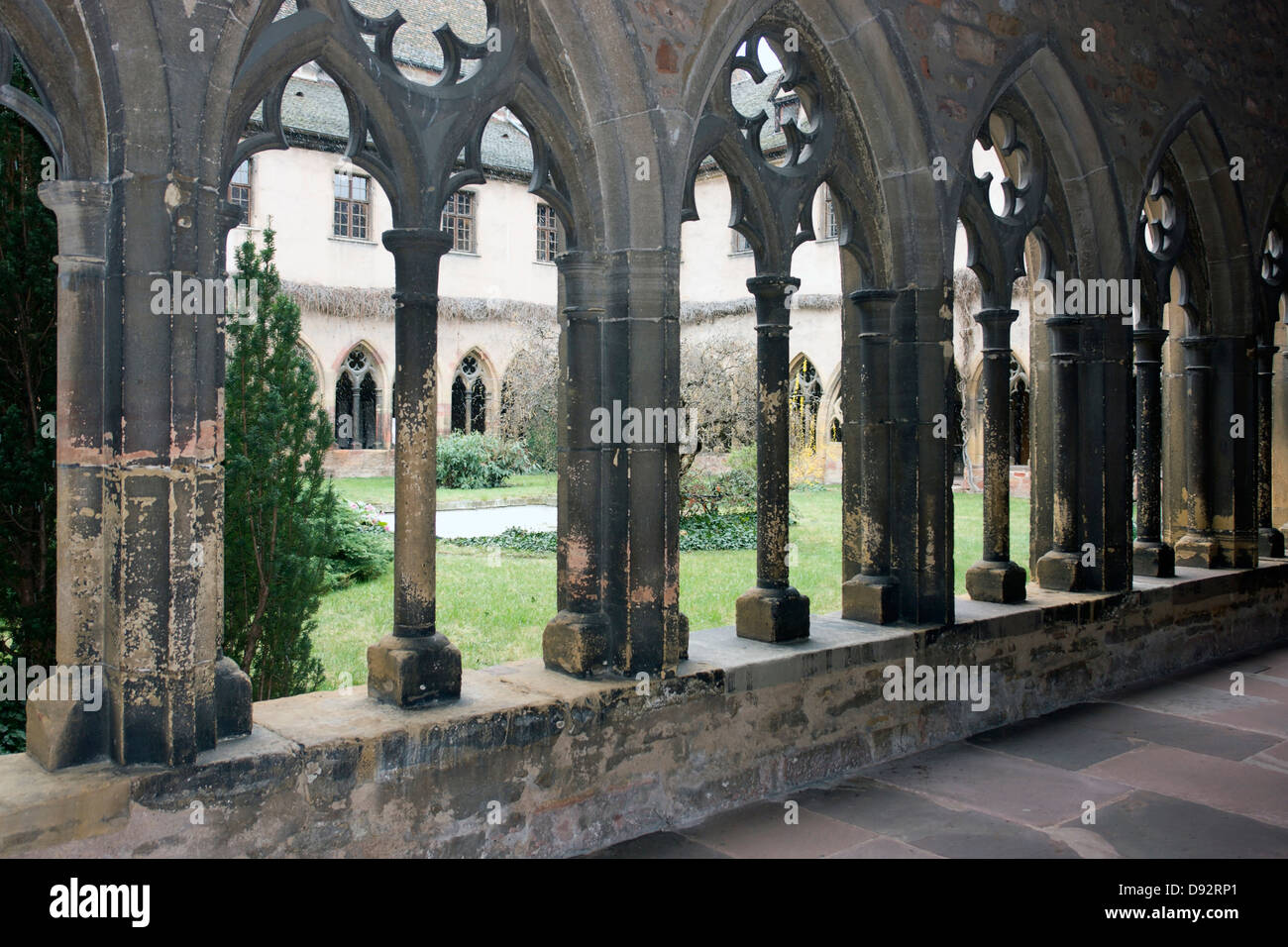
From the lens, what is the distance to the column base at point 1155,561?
5.40 meters

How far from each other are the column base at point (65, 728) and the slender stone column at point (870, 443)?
2.69m

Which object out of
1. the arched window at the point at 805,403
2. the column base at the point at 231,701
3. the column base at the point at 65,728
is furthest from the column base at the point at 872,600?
the arched window at the point at 805,403

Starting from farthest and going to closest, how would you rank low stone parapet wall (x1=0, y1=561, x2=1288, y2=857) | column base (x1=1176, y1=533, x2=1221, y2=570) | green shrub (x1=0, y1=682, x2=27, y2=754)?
column base (x1=1176, y1=533, x2=1221, y2=570)
green shrub (x1=0, y1=682, x2=27, y2=754)
low stone parapet wall (x1=0, y1=561, x2=1288, y2=857)

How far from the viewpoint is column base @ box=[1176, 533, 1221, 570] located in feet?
19.0

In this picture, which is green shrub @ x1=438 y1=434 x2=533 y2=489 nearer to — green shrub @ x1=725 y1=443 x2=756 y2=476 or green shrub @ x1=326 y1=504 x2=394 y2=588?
green shrub @ x1=725 y1=443 x2=756 y2=476

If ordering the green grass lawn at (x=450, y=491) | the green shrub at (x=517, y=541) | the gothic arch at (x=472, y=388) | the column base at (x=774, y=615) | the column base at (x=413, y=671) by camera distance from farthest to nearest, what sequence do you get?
1. the gothic arch at (x=472, y=388)
2. the green grass lawn at (x=450, y=491)
3. the green shrub at (x=517, y=541)
4. the column base at (x=774, y=615)
5. the column base at (x=413, y=671)

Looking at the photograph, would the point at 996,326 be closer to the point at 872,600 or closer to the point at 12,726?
the point at 872,600

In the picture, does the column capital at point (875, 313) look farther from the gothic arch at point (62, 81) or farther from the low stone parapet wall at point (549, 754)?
the gothic arch at point (62, 81)

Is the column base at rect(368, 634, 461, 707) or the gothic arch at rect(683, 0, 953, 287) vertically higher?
the gothic arch at rect(683, 0, 953, 287)

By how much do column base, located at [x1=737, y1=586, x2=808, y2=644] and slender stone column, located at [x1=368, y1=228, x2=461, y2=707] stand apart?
1203mm

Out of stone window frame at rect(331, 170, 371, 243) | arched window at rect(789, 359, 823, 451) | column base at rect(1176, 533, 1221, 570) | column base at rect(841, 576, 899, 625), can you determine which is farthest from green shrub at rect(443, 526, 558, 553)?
stone window frame at rect(331, 170, 371, 243)

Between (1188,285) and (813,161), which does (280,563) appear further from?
(1188,285)
